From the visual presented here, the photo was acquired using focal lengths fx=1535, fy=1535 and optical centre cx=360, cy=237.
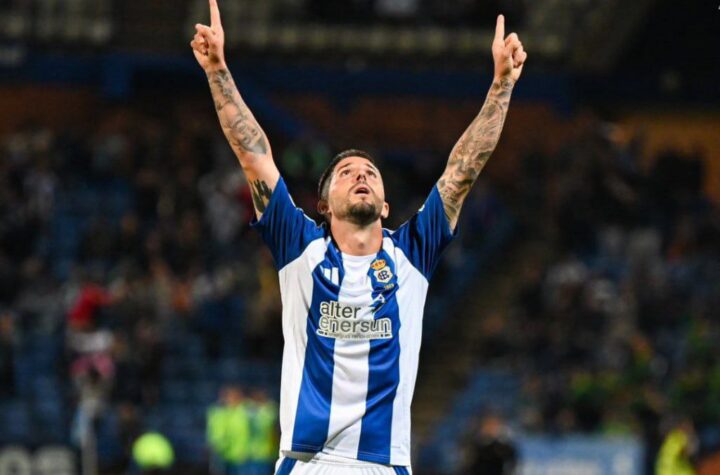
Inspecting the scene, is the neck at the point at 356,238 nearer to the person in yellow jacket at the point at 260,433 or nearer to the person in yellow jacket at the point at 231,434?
the person in yellow jacket at the point at 231,434

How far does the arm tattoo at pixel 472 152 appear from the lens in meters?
6.29

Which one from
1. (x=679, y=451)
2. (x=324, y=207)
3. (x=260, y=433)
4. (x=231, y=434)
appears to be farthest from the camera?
(x=260, y=433)

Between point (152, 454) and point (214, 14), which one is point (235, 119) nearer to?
point (214, 14)

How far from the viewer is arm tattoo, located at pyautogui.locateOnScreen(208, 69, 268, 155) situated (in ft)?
20.3

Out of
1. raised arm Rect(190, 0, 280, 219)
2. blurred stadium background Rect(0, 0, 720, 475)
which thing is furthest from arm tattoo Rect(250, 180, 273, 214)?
blurred stadium background Rect(0, 0, 720, 475)

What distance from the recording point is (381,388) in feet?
19.2

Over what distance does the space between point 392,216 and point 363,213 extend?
54.9ft

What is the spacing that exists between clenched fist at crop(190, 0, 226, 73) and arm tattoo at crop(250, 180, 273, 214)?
513 mm

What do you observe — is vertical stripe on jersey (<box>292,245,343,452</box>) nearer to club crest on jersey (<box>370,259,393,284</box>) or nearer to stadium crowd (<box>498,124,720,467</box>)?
club crest on jersey (<box>370,259,393,284</box>)

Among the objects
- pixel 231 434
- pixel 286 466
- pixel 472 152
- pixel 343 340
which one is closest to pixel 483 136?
pixel 472 152

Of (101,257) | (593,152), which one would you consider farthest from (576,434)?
(101,257)

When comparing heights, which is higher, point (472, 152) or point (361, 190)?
point (472, 152)

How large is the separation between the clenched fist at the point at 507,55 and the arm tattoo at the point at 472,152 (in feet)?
0.14

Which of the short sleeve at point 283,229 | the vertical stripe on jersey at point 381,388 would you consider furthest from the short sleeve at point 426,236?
the short sleeve at point 283,229
